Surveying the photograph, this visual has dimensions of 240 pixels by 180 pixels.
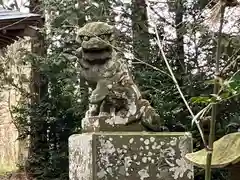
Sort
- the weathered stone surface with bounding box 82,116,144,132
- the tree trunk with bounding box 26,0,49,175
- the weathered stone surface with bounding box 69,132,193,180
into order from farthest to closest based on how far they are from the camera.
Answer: the tree trunk with bounding box 26,0,49,175 < the weathered stone surface with bounding box 82,116,144,132 < the weathered stone surface with bounding box 69,132,193,180

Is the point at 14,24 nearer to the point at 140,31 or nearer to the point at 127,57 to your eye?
the point at 127,57

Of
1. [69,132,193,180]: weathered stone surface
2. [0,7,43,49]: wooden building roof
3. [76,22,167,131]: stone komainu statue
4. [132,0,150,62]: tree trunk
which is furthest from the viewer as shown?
[132,0,150,62]: tree trunk

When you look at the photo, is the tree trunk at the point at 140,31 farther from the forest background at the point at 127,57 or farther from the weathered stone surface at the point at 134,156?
the weathered stone surface at the point at 134,156

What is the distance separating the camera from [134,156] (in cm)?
361

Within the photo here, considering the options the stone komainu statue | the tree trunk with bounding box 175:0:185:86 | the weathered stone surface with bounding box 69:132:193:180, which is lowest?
the weathered stone surface with bounding box 69:132:193:180

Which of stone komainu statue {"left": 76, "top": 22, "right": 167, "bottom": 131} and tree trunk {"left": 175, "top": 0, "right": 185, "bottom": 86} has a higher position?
tree trunk {"left": 175, "top": 0, "right": 185, "bottom": 86}

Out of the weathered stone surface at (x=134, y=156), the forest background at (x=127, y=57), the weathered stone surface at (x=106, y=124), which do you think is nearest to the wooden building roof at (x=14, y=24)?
the forest background at (x=127, y=57)

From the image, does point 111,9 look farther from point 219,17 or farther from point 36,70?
point 219,17

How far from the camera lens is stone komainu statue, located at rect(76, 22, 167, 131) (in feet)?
12.7

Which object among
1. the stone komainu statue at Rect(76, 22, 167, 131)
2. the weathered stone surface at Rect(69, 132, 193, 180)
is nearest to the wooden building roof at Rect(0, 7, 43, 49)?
the stone komainu statue at Rect(76, 22, 167, 131)

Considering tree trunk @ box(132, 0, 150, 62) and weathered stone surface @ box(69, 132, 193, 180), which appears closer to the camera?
weathered stone surface @ box(69, 132, 193, 180)

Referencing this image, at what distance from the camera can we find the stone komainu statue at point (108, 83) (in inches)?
152

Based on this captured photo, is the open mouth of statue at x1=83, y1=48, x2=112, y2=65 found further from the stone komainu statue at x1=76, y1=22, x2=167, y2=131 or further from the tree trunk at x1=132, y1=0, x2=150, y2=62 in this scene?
the tree trunk at x1=132, y1=0, x2=150, y2=62

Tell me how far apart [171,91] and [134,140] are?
364 cm
